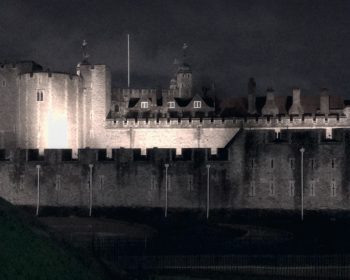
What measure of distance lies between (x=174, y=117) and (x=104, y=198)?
27.9 metres

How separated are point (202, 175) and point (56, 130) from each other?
23780 millimetres

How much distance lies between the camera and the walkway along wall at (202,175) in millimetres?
56125

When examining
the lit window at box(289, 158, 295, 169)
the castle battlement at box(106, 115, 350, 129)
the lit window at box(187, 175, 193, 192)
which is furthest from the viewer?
the castle battlement at box(106, 115, 350, 129)

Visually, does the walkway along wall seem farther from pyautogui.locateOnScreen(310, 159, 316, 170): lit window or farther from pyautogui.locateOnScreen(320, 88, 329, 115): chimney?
pyautogui.locateOnScreen(320, 88, 329, 115): chimney

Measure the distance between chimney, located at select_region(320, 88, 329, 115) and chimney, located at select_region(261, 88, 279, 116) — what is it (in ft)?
14.8

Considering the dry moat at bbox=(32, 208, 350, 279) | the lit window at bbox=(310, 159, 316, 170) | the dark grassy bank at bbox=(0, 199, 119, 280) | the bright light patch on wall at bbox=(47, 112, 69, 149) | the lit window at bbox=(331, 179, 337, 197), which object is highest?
the bright light patch on wall at bbox=(47, 112, 69, 149)

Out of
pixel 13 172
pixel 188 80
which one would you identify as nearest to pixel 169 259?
pixel 13 172

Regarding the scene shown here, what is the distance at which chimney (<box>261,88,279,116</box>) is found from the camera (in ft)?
280

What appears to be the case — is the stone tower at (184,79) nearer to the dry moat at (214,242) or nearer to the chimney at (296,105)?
the chimney at (296,105)

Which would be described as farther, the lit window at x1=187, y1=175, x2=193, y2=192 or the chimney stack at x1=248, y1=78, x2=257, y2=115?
the chimney stack at x1=248, y1=78, x2=257, y2=115

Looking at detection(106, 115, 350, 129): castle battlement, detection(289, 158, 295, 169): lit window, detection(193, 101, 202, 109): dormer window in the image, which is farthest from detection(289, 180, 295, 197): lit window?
detection(193, 101, 202, 109): dormer window

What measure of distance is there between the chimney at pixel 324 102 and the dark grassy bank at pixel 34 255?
5231 cm

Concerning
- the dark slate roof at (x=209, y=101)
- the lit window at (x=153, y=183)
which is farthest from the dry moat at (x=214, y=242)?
the dark slate roof at (x=209, y=101)

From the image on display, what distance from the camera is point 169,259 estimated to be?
37.0 metres
